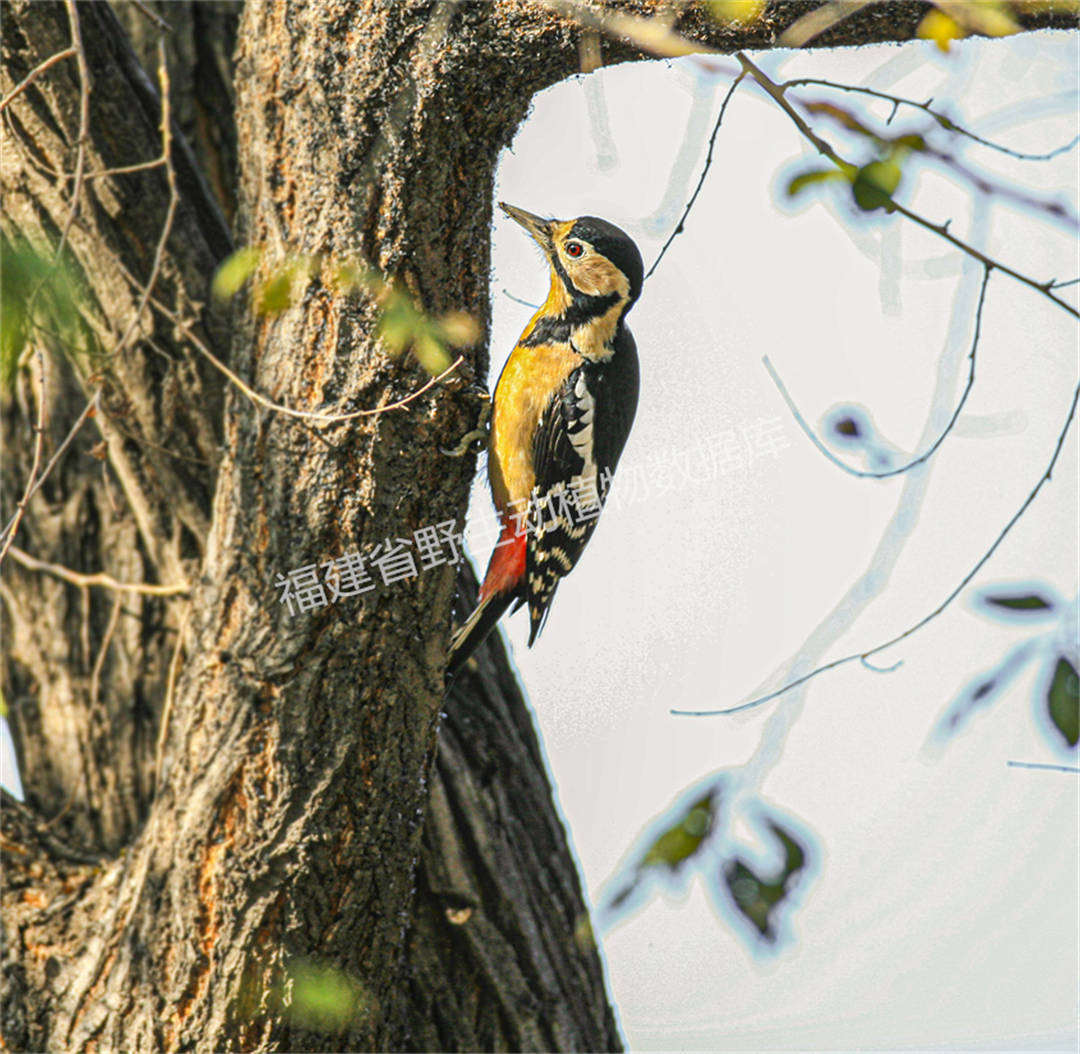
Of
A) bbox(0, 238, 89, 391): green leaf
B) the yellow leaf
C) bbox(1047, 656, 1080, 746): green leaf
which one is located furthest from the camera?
bbox(0, 238, 89, 391): green leaf

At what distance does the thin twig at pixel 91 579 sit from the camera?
3.01m

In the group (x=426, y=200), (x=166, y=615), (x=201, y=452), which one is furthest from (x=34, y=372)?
(x=426, y=200)

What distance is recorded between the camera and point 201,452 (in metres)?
3.04

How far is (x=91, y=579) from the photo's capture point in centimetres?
312

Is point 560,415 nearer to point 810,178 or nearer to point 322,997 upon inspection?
point 810,178

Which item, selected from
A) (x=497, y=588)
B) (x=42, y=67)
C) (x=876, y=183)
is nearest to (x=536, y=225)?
(x=497, y=588)

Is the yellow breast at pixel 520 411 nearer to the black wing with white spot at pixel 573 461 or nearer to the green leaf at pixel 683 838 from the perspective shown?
the black wing with white spot at pixel 573 461

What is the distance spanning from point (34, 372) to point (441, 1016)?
1.93 metres

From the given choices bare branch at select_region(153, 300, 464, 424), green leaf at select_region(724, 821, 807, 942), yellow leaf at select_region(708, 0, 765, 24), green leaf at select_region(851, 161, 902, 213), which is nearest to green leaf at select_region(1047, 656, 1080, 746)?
green leaf at select_region(724, 821, 807, 942)

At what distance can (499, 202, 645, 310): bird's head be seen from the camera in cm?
305

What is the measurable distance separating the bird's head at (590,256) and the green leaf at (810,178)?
1179 mm

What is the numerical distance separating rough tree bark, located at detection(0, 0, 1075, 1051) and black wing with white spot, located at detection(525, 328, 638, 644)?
0.22 m

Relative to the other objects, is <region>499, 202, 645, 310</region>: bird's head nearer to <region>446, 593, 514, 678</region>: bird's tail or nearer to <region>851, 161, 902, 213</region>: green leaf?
<region>446, 593, 514, 678</region>: bird's tail

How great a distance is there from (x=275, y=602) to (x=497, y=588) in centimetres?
74
